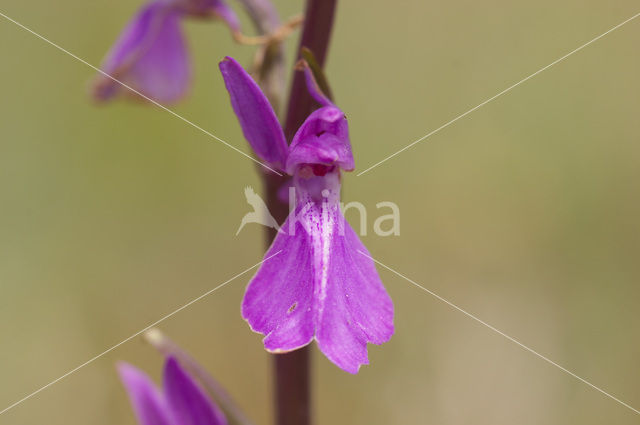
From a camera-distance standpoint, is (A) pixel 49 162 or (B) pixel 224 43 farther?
(B) pixel 224 43

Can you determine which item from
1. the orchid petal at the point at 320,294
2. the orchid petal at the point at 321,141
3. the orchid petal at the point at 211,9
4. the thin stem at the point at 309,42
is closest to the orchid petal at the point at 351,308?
the orchid petal at the point at 320,294

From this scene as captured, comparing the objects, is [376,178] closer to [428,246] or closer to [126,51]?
[428,246]

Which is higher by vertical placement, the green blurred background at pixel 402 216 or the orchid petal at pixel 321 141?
the orchid petal at pixel 321 141

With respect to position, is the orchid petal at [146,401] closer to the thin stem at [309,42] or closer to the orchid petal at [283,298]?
the orchid petal at [283,298]

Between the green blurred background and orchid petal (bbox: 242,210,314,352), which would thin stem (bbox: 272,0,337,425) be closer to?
orchid petal (bbox: 242,210,314,352)

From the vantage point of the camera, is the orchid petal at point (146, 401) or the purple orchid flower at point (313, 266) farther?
the orchid petal at point (146, 401)

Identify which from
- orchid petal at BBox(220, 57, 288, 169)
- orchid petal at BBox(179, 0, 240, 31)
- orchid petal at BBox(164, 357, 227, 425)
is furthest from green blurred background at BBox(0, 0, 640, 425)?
orchid petal at BBox(220, 57, 288, 169)

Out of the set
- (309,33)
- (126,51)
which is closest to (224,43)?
(126,51)

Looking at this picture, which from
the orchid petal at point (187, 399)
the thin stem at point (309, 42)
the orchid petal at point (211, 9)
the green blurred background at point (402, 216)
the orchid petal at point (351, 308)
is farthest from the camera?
the green blurred background at point (402, 216)
